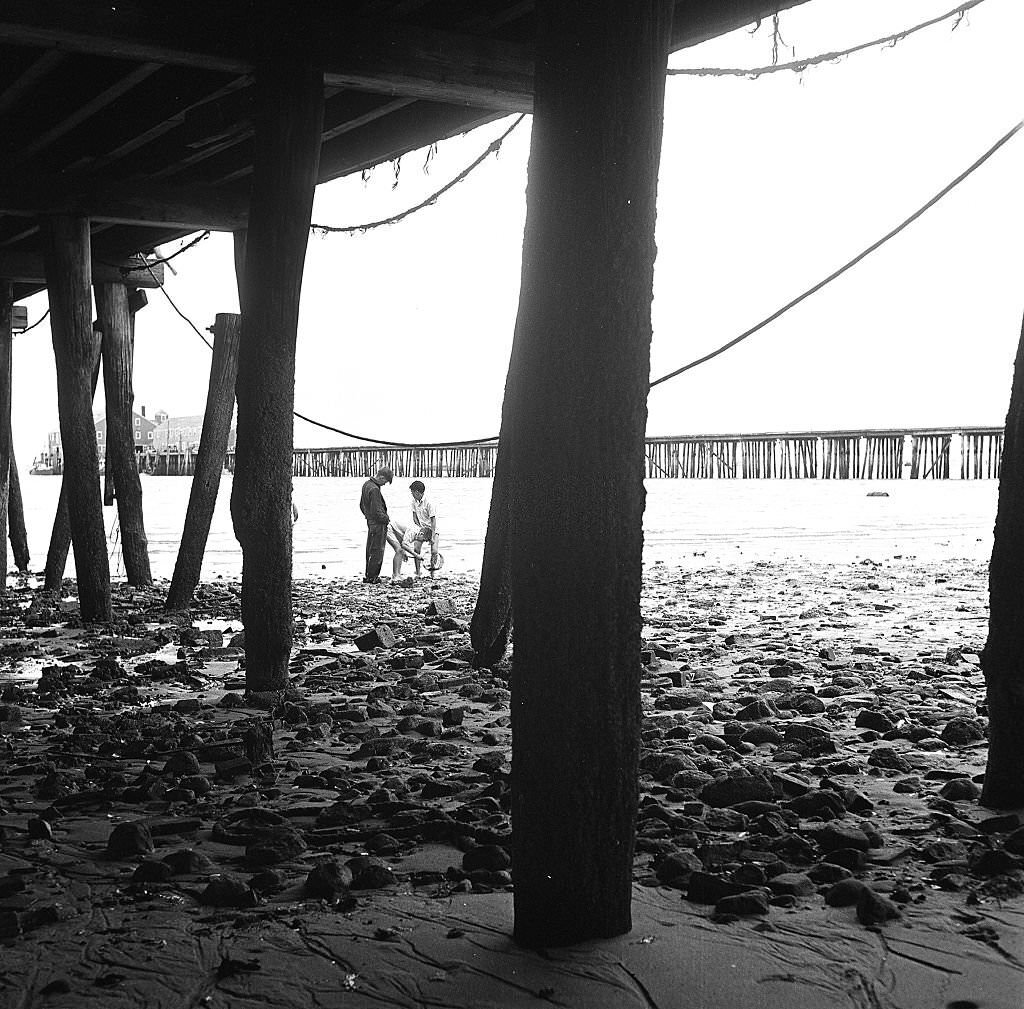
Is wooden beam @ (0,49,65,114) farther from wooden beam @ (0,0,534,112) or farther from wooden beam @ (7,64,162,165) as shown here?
wooden beam @ (0,0,534,112)

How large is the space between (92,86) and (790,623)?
230 inches

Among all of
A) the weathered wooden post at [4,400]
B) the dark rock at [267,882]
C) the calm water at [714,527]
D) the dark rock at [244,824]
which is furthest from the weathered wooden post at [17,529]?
the dark rock at [267,882]

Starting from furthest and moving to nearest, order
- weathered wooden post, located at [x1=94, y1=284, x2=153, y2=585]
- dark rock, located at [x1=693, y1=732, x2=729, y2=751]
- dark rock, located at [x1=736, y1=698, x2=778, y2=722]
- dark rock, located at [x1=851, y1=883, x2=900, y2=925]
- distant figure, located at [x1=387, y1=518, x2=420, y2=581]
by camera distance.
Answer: distant figure, located at [x1=387, y1=518, x2=420, y2=581]
weathered wooden post, located at [x1=94, y1=284, x2=153, y2=585]
dark rock, located at [x1=736, y1=698, x2=778, y2=722]
dark rock, located at [x1=693, y1=732, x2=729, y2=751]
dark rock, located at [x1=851, y1=883, x2=900, y2=925]

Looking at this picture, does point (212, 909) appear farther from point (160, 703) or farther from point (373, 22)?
point (373, 22)

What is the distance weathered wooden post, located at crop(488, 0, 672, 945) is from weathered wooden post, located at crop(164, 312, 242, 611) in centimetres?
682

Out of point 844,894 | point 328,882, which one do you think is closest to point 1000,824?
point 844,894

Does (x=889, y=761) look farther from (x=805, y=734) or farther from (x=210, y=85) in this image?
(x=210, y=85)

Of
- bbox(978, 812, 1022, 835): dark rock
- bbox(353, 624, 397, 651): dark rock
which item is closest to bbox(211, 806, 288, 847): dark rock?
bbox(978, 812, 1022, 835): dark rock

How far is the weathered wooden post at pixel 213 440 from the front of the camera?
9.46 metres

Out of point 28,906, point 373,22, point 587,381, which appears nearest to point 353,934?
point 28,906

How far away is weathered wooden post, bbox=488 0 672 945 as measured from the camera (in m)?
2.77

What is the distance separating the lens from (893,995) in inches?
103

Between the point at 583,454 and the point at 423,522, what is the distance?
11771mm

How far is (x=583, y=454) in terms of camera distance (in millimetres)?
2785
